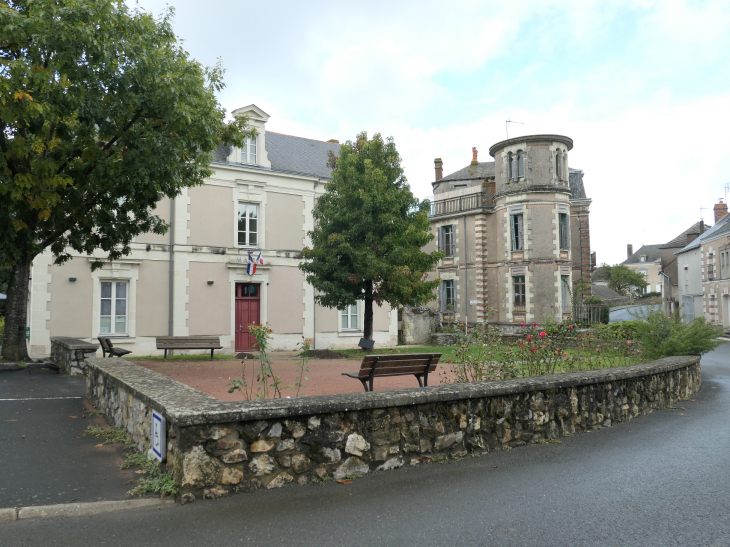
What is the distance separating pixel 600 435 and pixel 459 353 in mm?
2394

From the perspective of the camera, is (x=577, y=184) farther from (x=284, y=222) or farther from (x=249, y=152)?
(x=249, y=152)

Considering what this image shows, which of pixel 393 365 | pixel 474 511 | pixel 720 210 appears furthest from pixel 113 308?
pixel 720 210

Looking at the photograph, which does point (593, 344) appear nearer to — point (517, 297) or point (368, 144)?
point (368, 144)

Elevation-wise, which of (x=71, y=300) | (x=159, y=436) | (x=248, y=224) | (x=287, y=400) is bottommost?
(x=159, y=436)

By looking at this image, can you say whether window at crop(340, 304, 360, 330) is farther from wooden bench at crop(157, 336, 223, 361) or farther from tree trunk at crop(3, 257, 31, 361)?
tree trunk at crop(3, 257, 31, 361)

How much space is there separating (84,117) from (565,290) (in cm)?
2418

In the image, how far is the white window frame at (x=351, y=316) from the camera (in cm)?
2219

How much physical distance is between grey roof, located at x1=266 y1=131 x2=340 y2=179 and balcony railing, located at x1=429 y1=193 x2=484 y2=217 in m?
9.46

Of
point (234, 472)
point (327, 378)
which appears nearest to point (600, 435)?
point (234, 472)

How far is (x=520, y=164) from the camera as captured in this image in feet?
94.3

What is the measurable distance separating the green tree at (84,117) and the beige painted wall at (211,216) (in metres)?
6.81

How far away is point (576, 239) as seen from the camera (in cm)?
3359

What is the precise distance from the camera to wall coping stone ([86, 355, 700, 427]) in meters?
4.25

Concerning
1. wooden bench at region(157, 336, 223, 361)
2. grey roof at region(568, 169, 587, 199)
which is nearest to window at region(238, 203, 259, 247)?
wooden bench at region(157, 336, 223, 361)
